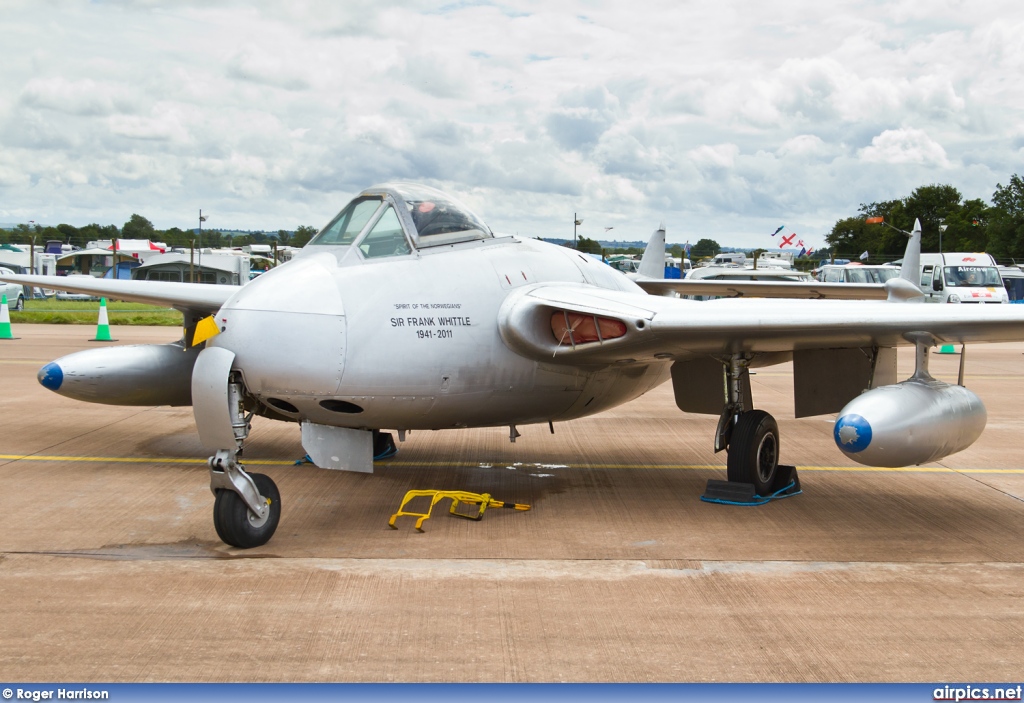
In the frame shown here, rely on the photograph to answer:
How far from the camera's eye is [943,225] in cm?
9056

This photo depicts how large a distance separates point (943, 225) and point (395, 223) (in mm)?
94149

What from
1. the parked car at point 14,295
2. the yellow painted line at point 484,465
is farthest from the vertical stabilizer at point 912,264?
the parked car at point 14,295

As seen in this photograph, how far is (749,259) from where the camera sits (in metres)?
60.4

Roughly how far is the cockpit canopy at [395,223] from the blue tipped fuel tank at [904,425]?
328 cm

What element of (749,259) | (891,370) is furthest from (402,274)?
(749,259)

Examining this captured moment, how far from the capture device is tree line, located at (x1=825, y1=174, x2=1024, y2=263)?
252 feet

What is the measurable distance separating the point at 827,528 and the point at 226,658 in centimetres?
468

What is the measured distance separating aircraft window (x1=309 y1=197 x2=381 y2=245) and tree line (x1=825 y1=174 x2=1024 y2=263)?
77.8 metres

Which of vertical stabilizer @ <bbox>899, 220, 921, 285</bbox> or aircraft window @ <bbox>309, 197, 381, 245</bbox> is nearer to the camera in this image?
aircraft window @ <bbox>309, 197, 381, 245</bbox>

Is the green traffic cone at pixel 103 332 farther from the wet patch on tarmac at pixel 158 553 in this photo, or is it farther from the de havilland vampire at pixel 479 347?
the wet patch on tarmac at pixel 158 553

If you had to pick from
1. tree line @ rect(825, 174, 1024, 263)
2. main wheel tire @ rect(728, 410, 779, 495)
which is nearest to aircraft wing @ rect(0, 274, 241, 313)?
main wheel tire @ rect(728, 410, 779, 495)

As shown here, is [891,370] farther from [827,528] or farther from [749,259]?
[749,259]

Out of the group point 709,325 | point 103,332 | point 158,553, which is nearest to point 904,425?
point 709,325

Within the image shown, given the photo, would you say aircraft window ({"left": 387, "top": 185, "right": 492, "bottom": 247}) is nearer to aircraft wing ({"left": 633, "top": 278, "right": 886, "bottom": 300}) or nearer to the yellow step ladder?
the yellow step ladder
